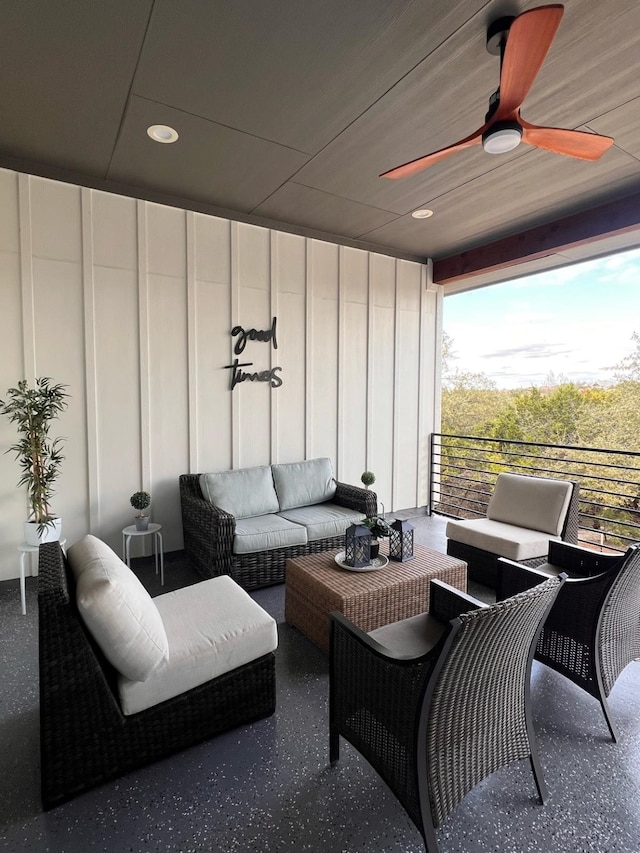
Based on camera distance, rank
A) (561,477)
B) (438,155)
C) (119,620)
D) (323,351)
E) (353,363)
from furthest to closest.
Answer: (561,477), (353,363), (323,351), (438,155), (119,620)

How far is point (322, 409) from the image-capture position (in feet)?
16.0

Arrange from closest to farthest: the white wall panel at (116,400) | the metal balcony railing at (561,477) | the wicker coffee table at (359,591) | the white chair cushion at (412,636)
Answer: the white chair cushion at (412,636)
the wicker coffee table at (359,591)
the white wall panel at (116,400)
the metal balcony railing at (561,477)

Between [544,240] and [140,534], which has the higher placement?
[544,240]

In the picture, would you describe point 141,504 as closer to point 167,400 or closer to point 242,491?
point 242,491

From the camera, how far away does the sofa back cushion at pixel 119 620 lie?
4.96 ft

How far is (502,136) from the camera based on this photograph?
213 centimetres

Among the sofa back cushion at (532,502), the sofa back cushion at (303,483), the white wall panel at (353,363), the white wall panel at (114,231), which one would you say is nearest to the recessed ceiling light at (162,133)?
the white wall panel at (114,231)

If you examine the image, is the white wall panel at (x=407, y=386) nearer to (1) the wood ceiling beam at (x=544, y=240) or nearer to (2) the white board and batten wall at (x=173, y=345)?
(2) the white board and batten wall at (x=173, y=345)

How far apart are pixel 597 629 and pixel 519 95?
8.00 ft

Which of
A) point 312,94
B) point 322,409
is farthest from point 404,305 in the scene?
point 312,94

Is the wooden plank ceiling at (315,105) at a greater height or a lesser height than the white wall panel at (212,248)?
greater

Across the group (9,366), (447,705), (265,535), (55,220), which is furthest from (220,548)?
(55,220)

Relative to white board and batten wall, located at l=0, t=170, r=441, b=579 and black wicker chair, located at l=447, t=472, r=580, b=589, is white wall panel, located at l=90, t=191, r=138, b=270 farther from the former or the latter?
black wicker chair, located at l=447, t=472, r=580, b=589

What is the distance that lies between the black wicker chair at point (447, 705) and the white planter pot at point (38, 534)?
8.14 feet
